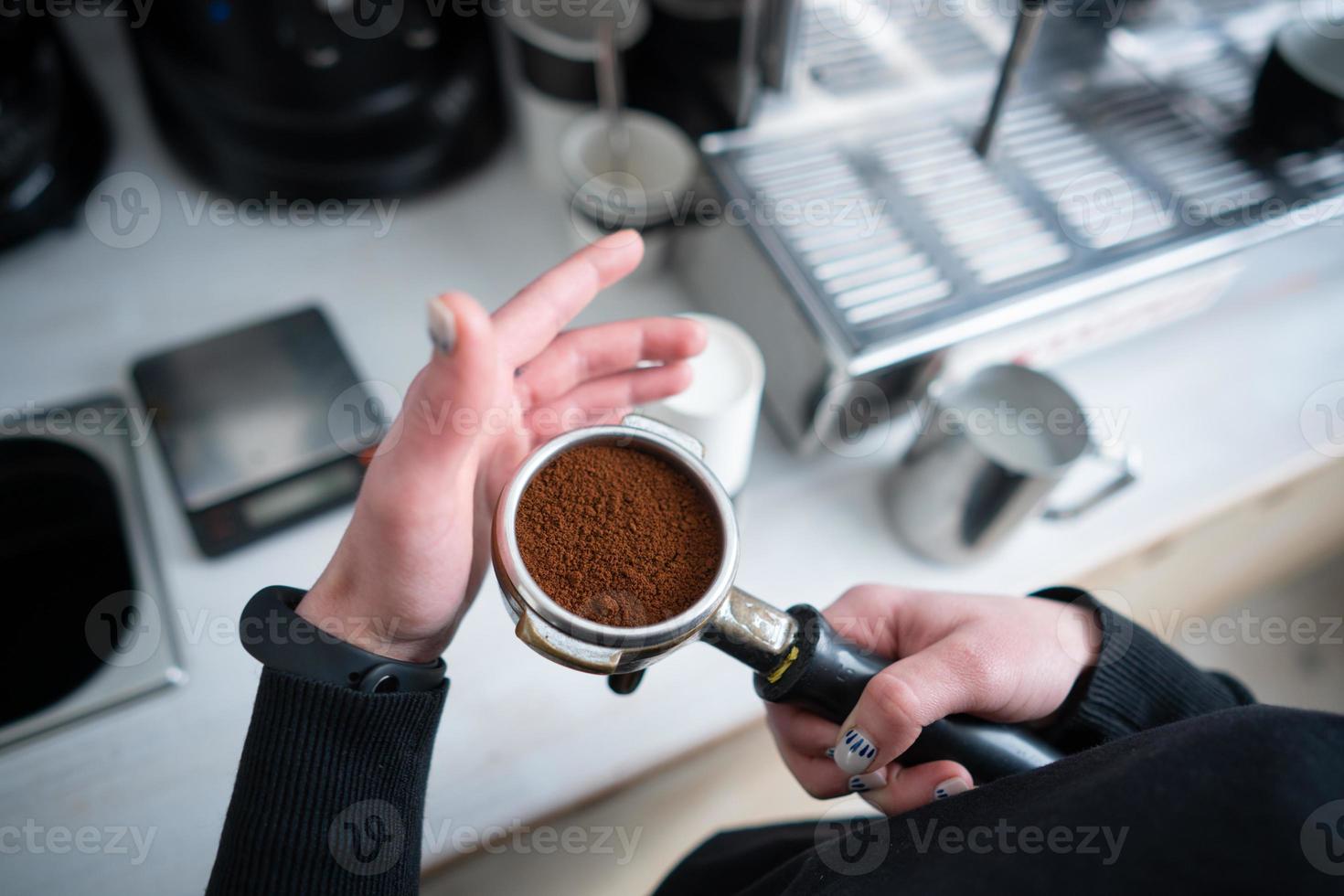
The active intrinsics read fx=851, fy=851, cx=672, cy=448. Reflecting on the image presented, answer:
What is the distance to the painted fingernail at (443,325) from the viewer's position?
1.24 ft

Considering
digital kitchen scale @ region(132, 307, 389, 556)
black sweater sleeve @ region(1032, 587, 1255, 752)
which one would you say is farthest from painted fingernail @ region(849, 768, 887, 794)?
digital kitchen scale @ region(132, 307, 389, 556)

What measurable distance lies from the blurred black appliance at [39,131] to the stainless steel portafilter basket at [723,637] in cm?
65

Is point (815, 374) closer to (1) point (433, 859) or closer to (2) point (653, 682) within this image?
(2) point (653, 682)

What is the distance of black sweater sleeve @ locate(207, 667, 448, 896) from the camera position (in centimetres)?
45

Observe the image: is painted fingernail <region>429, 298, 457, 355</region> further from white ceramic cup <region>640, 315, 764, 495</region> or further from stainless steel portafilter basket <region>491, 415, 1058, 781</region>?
white ceramic cup <region>640, 315, 764, 495</region>

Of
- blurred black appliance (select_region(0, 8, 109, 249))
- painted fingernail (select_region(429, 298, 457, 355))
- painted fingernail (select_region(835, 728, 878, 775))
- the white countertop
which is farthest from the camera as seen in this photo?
blurred black appliance (select_region(0, 8, 109, 249))

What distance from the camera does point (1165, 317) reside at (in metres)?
0.87

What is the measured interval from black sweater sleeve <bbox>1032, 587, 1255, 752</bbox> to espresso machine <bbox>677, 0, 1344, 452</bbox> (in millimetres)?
257

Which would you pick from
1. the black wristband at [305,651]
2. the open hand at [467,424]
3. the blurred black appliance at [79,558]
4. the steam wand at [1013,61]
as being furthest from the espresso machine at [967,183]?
the blurred black appliance at [79,558]

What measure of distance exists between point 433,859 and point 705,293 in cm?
55

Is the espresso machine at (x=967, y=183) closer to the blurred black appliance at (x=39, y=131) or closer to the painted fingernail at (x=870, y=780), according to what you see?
the painted fingernail at (x=870, y=780)

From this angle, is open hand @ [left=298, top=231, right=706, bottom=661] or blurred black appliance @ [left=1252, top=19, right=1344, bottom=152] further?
blurred black appliance @ [left=1252, top=19, right=1344, bottom=152]

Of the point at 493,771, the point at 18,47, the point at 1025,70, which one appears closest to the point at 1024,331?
the point at 1025,70

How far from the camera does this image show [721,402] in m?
0.62
